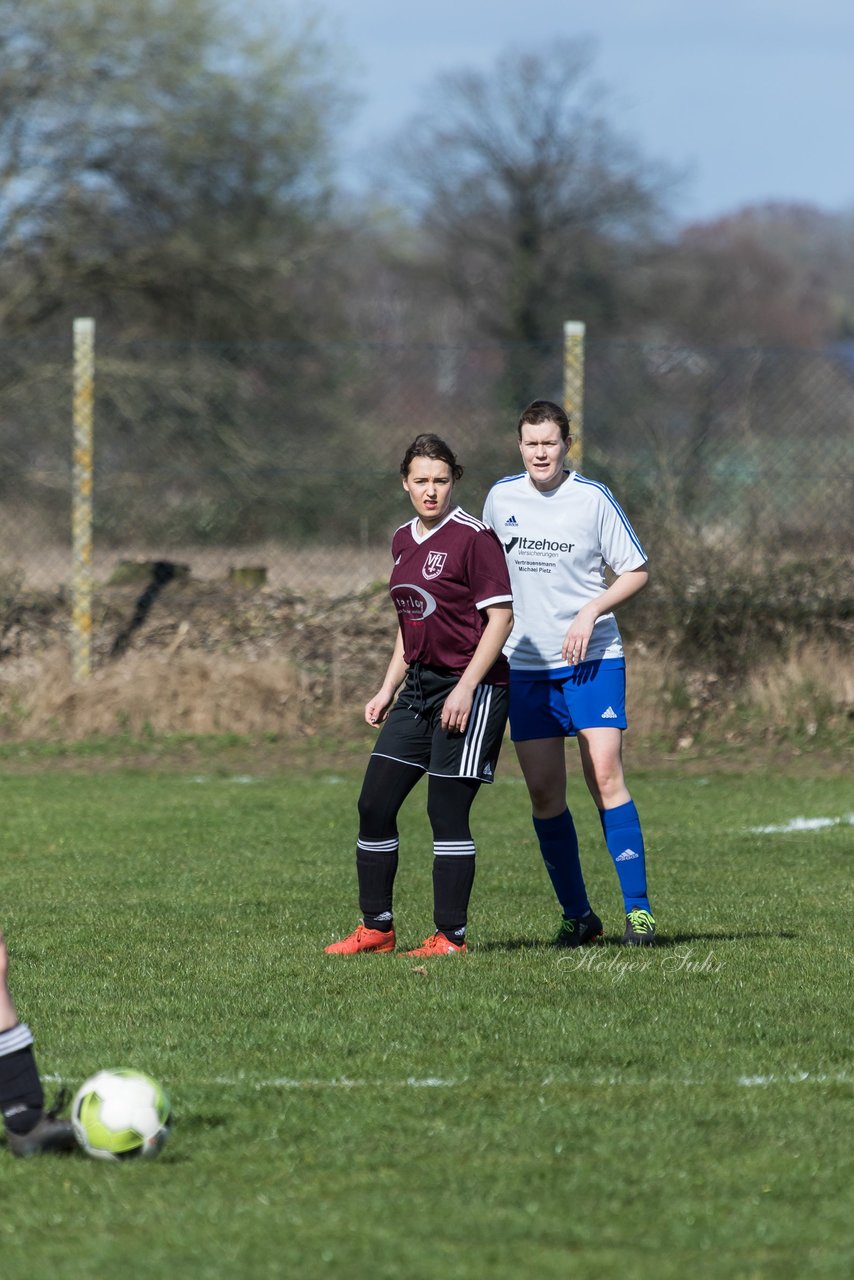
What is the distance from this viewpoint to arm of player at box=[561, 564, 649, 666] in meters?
6.46

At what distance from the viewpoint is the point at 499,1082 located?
475 centimetres

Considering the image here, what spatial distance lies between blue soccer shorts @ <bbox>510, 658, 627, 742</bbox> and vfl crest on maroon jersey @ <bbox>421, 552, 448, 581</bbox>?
2.32 feet

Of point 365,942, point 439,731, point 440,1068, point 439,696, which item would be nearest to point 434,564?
point 439,696

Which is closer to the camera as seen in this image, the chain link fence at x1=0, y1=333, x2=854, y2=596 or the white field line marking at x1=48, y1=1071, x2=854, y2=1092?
the white field line marking at x1=48, y1=1071, x2=854, y2=1092

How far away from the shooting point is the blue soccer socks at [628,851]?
269 inches

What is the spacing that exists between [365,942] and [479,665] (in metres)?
1.17

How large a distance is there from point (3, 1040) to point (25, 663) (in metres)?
10.2

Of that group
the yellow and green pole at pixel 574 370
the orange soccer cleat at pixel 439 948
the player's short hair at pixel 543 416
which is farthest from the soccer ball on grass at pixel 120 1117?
the yellow and green pole at pixel 574 370

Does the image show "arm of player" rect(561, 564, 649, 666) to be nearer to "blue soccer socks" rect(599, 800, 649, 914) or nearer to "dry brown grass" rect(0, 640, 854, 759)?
"blue soccer socks" rect(599, 800, 649, 914)

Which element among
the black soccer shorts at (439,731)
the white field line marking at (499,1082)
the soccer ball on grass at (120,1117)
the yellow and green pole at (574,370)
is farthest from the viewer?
the yellow and green pole at (574,370)

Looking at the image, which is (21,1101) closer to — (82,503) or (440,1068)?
(440,1068)

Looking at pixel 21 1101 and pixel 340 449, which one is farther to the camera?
pixel 340 449

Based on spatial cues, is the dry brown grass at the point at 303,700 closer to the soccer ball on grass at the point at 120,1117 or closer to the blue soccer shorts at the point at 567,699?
the blue soccer shorts at the point at 567,699

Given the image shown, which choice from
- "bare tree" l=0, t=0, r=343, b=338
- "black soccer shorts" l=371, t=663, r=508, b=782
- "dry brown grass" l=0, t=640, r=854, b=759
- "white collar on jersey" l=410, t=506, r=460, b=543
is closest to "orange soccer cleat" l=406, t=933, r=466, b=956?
"black soccer shorts" l=371, t=663, r=508, b=782
